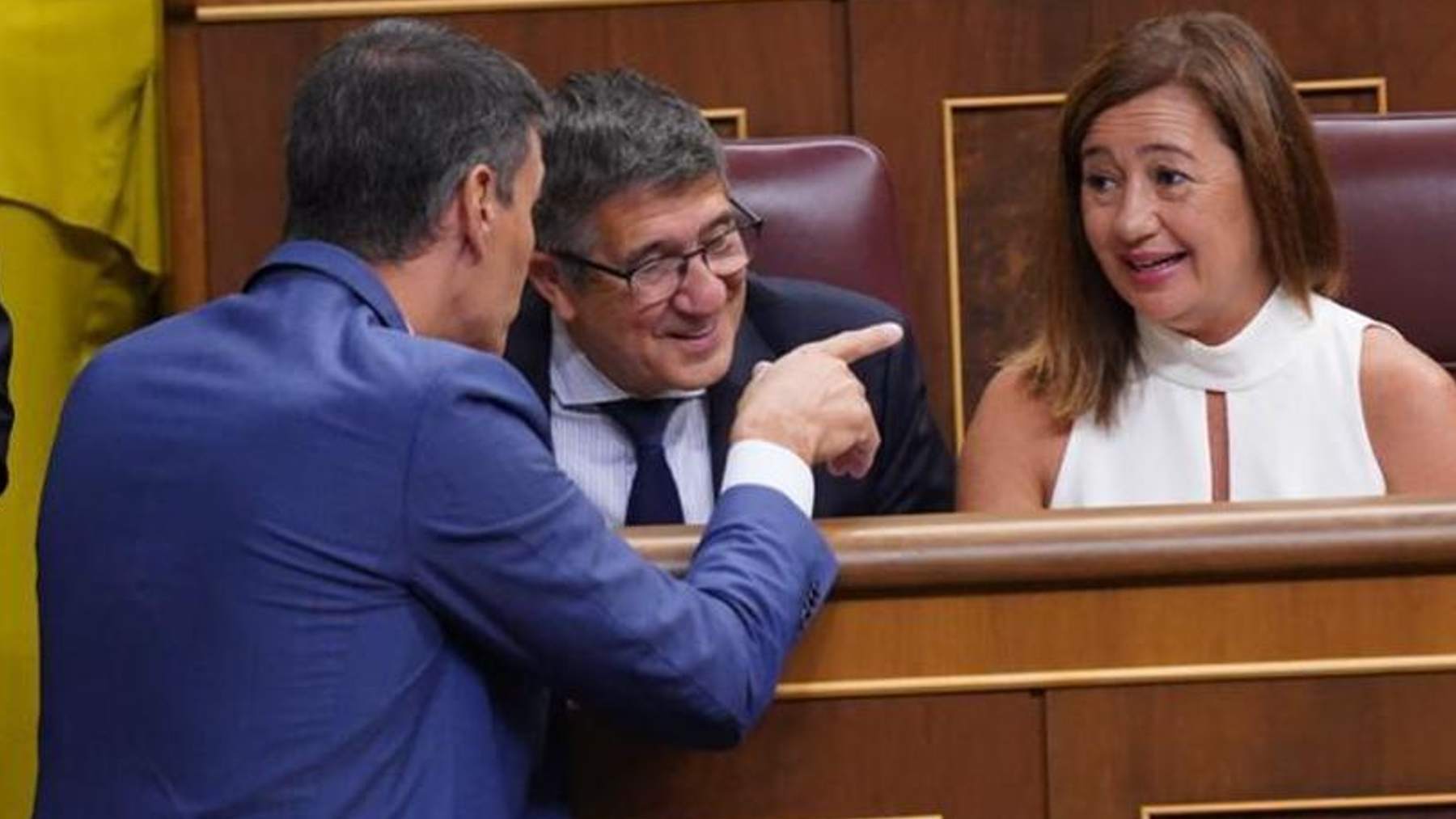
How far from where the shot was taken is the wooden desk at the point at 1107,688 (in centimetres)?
122

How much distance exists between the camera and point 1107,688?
4.01 feet

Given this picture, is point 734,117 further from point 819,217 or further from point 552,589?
point 552,589

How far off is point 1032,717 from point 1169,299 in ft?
1.42

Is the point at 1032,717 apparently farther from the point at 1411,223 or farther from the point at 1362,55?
the point at 1362,55

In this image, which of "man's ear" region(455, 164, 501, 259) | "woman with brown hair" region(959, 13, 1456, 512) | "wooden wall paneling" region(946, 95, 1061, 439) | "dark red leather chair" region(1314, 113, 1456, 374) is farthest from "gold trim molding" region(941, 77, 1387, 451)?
"man's ear" region(455, 164, 501, 259)

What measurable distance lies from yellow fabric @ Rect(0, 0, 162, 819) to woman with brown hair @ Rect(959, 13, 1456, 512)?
66cm

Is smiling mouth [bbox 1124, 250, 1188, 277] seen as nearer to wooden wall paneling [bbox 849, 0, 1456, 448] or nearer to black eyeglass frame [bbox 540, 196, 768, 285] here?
black eyeglass frame [bbox 540, 196, 768, 285]

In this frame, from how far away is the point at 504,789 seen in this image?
45.4 inches

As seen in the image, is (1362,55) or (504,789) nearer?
(504,789)

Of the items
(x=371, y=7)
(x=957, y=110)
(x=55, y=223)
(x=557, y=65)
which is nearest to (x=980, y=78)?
(x=957, y=110)

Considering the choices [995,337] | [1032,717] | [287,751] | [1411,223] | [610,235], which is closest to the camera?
[287,751]

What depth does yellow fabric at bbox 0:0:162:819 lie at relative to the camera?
1869mm

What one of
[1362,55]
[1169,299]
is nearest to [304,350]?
[1169,299]

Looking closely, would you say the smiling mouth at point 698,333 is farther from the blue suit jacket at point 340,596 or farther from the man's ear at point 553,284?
the blue suit jacket at point 340,596
